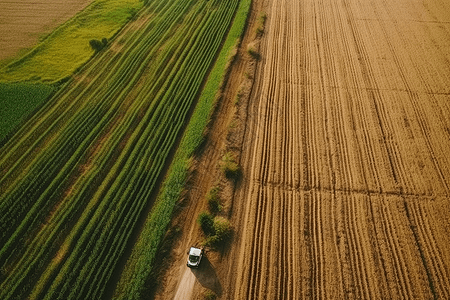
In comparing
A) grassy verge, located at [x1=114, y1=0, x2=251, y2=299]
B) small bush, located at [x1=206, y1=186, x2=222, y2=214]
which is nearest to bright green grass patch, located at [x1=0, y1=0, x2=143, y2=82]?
grassy verge, located at [x1=114, y1=0, x2=251, y2=299]

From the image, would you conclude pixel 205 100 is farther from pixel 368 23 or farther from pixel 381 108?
pixel 368 23

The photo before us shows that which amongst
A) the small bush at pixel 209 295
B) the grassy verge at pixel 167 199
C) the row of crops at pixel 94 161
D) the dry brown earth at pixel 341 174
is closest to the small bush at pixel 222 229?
the dry brown earth at pixel 341 174

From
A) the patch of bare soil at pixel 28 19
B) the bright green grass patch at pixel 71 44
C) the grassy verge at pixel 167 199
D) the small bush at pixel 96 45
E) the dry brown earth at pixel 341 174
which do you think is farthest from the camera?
the patch of bare soil at pixel 28 19

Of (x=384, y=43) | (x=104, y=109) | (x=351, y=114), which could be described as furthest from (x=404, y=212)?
(x=104, y=109)

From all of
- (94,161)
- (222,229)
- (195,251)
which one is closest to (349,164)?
(222,229)

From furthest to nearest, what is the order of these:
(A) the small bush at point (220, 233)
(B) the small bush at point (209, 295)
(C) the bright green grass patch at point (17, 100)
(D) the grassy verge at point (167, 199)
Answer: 1. (C) the bright green grass patch at point (17, 100)
2. (A) the small bush at point (220, 233)
3. (D) the grassy verge at point (167, 199)
4. (B) the small bush at point (209, 295)

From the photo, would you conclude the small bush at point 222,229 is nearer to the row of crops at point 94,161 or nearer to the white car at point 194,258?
the white car at point 194,258

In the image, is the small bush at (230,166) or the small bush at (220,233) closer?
the small bush at (220,233)
